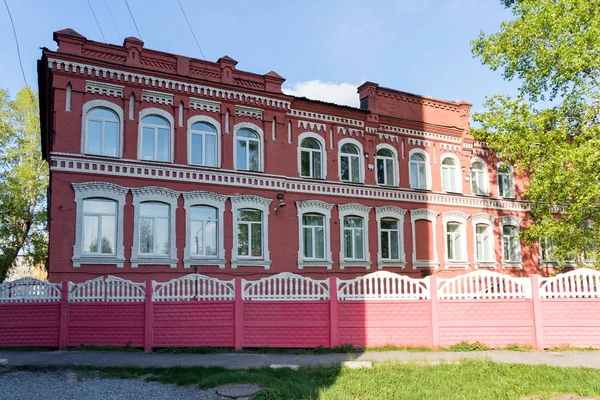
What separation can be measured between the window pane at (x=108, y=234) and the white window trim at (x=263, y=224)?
13.1 feet

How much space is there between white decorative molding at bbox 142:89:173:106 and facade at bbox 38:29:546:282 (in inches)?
1.4

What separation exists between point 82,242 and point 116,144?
336 centimetres

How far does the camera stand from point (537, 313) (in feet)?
39.9

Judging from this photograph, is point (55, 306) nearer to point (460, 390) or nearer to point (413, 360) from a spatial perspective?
point (413, 360)

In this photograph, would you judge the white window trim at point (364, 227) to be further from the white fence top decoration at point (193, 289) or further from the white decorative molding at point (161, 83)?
the white fence top decoration at point (193, 289)

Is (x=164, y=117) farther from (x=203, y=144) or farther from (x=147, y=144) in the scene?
(x=203, y=144)

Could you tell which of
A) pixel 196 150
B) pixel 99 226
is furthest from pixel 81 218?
pixel 196 150

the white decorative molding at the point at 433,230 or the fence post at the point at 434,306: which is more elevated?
the white decorative molding at the point at 433,230

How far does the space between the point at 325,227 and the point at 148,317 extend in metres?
9.33

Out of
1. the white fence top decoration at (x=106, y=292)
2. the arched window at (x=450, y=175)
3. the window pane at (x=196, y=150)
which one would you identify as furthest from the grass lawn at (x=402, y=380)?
the arched window at (x=450, y=175)

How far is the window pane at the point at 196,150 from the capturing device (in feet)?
58.3

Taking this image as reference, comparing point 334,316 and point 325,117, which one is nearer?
point 334,316

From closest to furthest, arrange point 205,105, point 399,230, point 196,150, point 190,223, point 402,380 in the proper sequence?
point 402,380 < point 190,223 < point 196,150 < point 205,105 < point 399,230

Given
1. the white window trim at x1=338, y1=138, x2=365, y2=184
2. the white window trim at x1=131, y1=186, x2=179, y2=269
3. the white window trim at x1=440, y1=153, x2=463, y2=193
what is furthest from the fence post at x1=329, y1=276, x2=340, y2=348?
the white window trim at x1=440, y1=153, x2=463, y2=193
